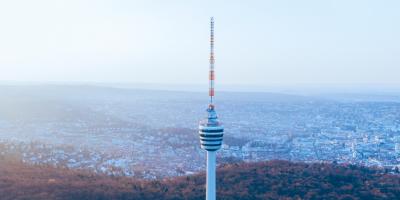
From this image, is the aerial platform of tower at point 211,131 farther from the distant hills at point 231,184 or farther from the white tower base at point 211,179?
the distant hills at point 231,184

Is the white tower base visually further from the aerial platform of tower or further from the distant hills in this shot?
the distant hills

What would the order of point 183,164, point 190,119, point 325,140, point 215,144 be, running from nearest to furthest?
1. point 215,144
2. point 183,164
3. point 325,140
4. point 190,119

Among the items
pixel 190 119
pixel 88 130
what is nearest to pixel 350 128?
pixel 190 119

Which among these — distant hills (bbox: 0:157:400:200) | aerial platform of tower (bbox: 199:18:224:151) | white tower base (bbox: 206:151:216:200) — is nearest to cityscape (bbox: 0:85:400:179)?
distant hills (bbox: 0:157:400:200)

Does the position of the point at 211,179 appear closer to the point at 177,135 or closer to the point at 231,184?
the point at 231,184

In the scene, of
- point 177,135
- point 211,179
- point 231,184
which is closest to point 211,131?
point 211,179

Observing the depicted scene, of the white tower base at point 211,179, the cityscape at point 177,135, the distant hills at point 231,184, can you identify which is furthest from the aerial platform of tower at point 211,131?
the cityscape at point 177,135

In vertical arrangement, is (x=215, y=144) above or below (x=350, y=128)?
above

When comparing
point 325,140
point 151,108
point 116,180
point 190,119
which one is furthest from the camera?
point 151,108

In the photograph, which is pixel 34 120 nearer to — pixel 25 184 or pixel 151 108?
pixel 151 108
